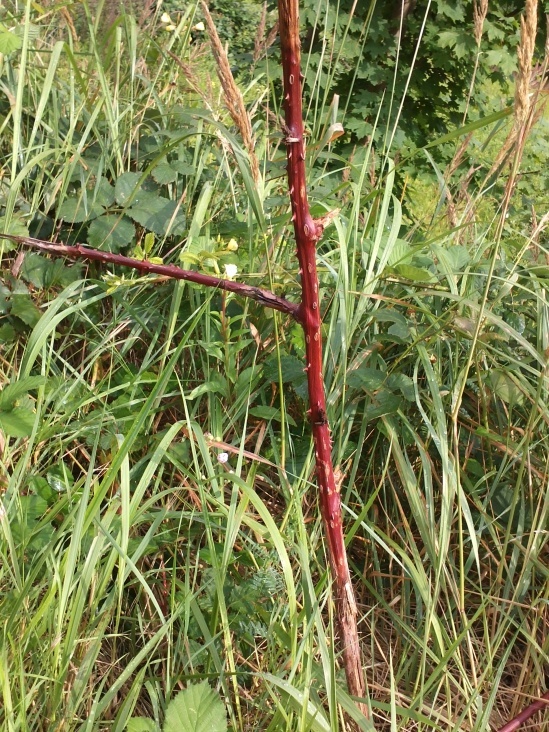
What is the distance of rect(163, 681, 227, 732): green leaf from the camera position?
1091 millimetres

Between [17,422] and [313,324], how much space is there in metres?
0.71

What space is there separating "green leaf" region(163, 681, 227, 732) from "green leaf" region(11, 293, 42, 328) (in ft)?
3.30

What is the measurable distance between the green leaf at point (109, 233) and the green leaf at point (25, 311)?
0.23 metres

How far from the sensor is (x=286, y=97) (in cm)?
95

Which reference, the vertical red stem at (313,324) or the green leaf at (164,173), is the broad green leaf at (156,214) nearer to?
the green leaf at (164,173)

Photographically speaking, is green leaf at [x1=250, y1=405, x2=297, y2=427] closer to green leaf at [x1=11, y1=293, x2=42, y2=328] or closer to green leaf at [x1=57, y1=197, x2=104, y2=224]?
green leaf at [x1=11, y1=293, x2=42, y2=328]

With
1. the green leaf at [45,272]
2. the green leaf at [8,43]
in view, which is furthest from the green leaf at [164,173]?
the green leaf at [8,43]

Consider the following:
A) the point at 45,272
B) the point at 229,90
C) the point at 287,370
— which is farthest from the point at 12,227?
the point at 229,90

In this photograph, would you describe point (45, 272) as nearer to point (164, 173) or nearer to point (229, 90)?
point (164, 173)

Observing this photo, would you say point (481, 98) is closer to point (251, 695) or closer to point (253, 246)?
point (253, 246)

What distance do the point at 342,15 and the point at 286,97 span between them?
→ 10.2ft

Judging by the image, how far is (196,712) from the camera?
111 centimetres

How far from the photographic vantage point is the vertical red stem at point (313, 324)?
918mm

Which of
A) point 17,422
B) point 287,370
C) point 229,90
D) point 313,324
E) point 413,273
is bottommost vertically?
point 17,422
